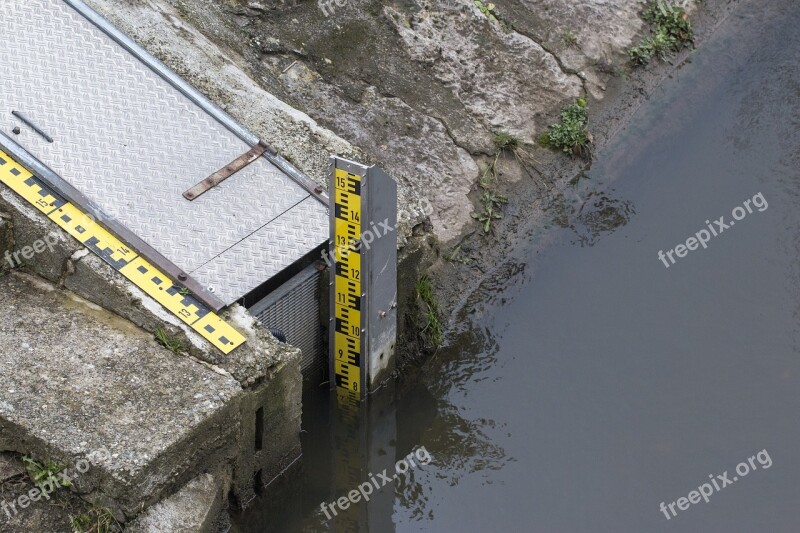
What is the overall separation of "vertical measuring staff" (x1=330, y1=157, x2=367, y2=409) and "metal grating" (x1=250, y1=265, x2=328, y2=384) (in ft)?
0.48

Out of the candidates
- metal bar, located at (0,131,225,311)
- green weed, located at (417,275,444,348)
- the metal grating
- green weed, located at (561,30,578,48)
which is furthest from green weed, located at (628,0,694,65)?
metal bar, located at (0,131,225,311)

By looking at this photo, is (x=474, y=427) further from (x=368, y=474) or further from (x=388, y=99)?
(x=388, y=99)

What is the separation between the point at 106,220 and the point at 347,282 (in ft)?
4.70

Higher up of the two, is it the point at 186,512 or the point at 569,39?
the point at 569,39

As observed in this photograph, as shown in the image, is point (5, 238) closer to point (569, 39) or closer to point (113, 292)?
point (113, 292)

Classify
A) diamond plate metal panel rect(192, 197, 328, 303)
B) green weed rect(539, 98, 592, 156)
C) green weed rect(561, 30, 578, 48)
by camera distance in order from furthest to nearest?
green weed rect(561, 30, 578, 48), green weed rect(539, 98, 592, 156), diamond plate metal panel rect(192, 197, 328, 303)

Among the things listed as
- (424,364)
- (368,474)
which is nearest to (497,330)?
(424,364)

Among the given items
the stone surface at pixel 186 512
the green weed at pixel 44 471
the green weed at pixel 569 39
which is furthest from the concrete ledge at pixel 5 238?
the green weed at pixel 569 39

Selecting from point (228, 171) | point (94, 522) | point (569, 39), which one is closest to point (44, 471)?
point (94, 522)

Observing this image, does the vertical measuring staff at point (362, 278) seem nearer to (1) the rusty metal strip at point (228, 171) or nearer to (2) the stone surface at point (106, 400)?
(1) the rusty metal strip at point (228, 171)

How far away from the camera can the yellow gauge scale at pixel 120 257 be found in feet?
23.5

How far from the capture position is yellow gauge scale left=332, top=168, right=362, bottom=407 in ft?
24.3

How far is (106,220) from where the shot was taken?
741 centimetres

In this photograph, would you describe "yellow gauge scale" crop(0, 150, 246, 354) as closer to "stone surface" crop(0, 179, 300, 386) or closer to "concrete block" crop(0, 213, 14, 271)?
"stone surface" crop(0, 179, 300, 386)
